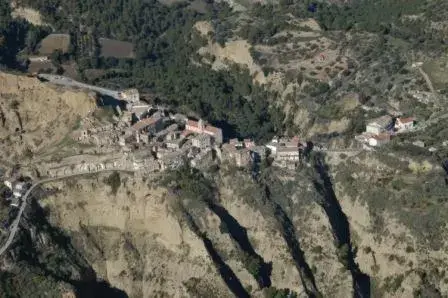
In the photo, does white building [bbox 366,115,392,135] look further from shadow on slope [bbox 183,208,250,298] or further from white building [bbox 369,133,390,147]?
shadow on slope [bbox 183,208,250,298]

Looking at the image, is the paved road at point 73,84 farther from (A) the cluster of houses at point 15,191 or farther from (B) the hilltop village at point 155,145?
(A) the cluster of houses at point 15,191

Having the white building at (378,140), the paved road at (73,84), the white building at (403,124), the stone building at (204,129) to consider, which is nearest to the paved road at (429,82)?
the white building at (403,124)

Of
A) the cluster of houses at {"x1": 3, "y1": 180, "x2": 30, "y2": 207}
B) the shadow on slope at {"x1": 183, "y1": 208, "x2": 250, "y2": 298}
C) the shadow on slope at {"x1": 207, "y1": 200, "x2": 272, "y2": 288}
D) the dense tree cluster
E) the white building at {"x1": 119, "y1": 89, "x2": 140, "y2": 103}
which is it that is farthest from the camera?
the dense tree cluster

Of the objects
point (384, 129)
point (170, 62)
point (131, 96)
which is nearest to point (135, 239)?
point (131, 96)

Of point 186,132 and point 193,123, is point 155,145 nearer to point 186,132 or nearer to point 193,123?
point 186,132

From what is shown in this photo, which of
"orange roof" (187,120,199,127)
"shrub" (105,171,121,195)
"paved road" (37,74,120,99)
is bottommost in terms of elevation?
"shrub" (105,171,121,195)

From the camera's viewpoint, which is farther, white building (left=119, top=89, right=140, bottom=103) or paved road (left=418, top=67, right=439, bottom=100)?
paved road (left=418, top=67, right=439, bottom=100)

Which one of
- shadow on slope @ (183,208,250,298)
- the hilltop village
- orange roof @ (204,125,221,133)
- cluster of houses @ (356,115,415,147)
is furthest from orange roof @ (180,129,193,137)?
cluster of houses @ (356,115,415,147)
